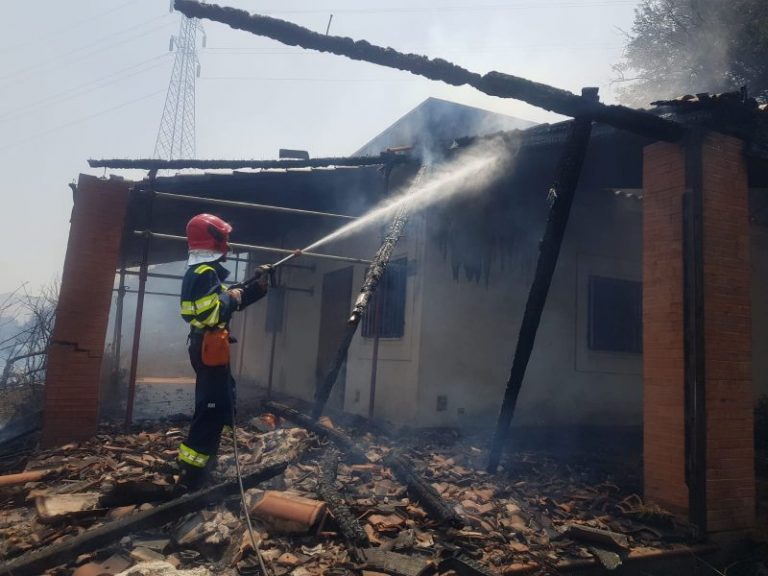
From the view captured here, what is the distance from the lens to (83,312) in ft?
19.8

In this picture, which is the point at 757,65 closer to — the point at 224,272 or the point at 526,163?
the point at 526,163

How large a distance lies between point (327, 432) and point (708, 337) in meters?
4.29

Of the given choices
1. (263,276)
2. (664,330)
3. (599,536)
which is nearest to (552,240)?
(664,330)

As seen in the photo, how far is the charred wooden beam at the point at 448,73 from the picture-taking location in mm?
3646

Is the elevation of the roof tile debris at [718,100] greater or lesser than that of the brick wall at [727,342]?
greater

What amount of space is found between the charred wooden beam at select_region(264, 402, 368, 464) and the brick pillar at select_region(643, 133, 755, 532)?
300 cm

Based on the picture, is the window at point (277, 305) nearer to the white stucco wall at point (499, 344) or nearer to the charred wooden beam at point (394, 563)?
the white stucco wall at point (499, 344)

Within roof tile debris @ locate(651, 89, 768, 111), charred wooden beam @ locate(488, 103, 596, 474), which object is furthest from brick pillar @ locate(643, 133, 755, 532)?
charred wooden beam @ locate(488, 103, 596, 474)

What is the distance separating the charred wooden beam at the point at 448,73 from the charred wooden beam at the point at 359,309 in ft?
8.70

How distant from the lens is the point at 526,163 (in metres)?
6.89

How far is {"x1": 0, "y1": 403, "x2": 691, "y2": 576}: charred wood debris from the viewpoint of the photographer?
11.1 ft

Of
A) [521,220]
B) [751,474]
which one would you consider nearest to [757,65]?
[521,220]

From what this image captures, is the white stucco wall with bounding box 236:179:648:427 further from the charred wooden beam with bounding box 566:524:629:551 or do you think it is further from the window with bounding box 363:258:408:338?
the charred wooden beam with bounding box 566:524:629:551

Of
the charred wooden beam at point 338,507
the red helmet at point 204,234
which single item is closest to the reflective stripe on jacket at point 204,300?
the red helmet at point 204,234
